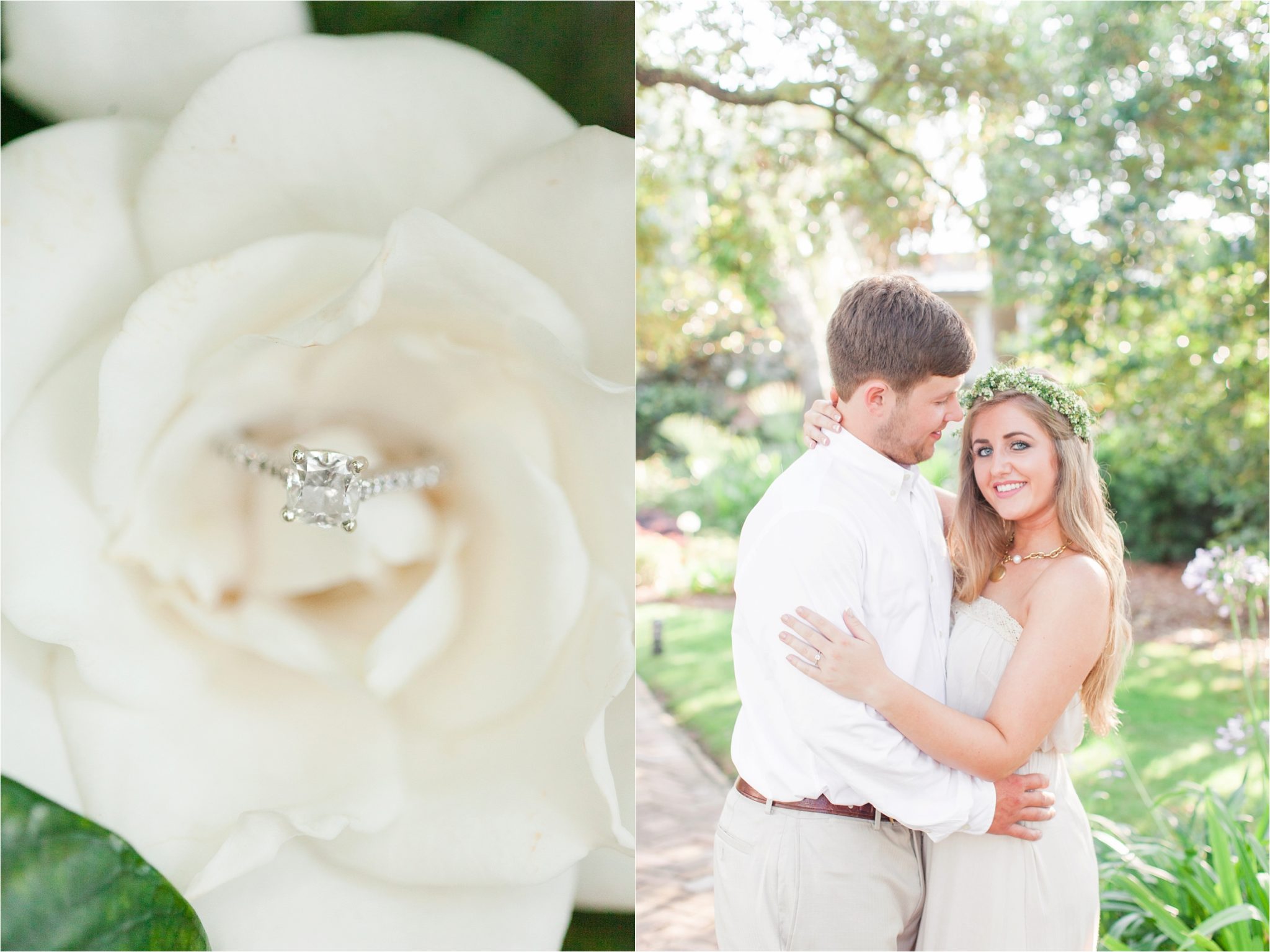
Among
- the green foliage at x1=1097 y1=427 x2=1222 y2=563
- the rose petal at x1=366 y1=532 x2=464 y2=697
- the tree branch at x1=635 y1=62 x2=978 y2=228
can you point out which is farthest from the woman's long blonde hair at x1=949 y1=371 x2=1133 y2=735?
the green foliage at x1=1097 y1=427 x2=1222 y2=563

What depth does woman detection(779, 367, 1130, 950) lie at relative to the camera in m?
0.96

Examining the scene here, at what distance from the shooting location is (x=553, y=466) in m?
0.47

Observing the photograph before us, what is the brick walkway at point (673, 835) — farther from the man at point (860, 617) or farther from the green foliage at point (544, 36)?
the green foliage at point (544, 36)

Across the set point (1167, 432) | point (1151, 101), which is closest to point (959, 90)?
point (1151, 101)

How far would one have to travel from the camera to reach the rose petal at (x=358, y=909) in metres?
0.51

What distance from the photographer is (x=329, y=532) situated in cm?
48

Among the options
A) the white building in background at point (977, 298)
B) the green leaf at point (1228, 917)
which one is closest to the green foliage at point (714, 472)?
the white building in background at point (977, 298)

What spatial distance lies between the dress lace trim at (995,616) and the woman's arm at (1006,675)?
3 cm

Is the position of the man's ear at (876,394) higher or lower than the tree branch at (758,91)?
lower

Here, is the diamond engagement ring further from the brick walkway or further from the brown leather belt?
the brick walkway

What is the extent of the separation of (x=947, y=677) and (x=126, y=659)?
839 millimetres

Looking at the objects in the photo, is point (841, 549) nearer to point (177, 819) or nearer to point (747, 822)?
point (747, 822)

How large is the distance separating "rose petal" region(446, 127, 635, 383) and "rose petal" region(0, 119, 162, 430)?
0.56 feet

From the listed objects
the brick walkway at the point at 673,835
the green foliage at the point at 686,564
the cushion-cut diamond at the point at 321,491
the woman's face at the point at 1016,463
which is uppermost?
the cushion-cut diamond at the point at 321,491
